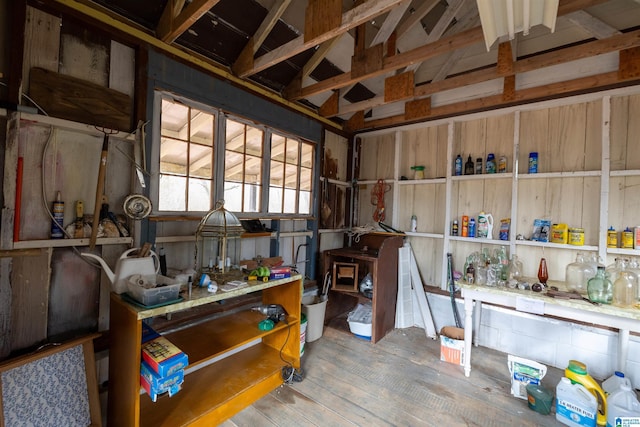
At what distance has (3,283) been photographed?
1.44m

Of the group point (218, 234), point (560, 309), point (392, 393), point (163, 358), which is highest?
point (218, 234)

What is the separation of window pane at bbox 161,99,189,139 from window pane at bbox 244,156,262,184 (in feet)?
2.07

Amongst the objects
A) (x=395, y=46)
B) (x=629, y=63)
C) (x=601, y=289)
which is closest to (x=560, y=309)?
(x=601, y=289)

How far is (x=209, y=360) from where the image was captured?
2.04 m

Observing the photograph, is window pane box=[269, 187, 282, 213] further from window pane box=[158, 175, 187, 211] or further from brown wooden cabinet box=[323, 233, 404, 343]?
window pane box=[158, 175, 187, 211]

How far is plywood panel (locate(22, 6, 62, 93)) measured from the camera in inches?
58.3

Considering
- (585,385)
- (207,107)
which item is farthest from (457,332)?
(207,107)

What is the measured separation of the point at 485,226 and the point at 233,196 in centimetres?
263

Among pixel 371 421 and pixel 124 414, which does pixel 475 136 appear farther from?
pixel 124 414

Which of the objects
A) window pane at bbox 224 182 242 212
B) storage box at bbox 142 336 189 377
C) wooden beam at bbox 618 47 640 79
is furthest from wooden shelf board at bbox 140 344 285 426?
wooden beam at bbox 618 47 640 79

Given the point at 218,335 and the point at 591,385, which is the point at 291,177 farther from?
the point at 591,385

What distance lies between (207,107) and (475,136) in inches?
111

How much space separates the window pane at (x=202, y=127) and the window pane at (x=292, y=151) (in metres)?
0.93

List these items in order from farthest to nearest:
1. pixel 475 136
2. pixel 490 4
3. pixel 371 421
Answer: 1. pixel 475 136
2. pixel 371 421
3. pixel 490 4
